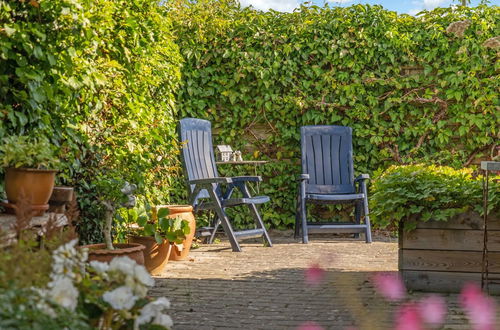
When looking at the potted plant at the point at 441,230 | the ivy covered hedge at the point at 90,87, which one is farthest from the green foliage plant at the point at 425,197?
the ivy covered hedge at the point at 90,87

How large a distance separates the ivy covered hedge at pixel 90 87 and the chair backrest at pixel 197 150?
0.15 meters

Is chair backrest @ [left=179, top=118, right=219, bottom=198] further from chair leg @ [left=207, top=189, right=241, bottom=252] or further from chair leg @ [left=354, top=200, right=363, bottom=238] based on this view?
chair leg @ [left=354, top=200, right=363, bottom=238]

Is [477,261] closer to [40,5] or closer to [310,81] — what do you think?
[40,5]

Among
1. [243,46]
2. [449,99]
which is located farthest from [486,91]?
[243,46]

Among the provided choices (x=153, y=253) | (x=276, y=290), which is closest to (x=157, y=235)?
(x=153, y=253)

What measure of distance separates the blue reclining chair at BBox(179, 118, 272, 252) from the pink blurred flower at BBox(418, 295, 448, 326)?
7.12 ft

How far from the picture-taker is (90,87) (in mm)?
3576

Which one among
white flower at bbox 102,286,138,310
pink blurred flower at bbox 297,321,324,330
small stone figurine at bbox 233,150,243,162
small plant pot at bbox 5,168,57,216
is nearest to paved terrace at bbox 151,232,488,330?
pink blurred flower at bbox 297,321,324,330

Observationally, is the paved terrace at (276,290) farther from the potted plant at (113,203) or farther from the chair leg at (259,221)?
the potted plant at (113,203)

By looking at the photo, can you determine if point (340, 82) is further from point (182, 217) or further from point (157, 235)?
point (157, 235)

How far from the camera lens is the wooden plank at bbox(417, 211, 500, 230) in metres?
3.42

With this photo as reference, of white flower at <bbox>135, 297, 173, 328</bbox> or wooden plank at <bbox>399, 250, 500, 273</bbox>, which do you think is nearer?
white flower at <bbox>135, 297, 173, 328</bbox>

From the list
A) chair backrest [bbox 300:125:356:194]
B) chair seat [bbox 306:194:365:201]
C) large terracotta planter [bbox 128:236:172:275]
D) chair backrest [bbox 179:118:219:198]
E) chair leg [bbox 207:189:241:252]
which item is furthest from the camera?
chair backrest [bbox 300:125:356:194]

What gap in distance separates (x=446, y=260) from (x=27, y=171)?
220 cm
